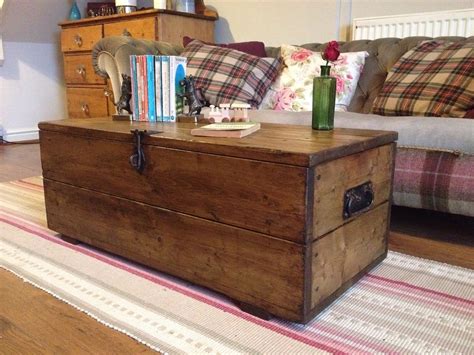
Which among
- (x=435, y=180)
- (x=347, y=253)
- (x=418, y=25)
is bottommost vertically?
(x=347, y=253)

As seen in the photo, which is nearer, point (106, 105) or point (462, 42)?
point (462, 42)

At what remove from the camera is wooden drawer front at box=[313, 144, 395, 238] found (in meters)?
0.93

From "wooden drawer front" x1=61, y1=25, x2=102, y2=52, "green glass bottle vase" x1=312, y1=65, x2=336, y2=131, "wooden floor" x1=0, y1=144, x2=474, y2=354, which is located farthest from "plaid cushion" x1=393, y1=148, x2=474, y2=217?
"wooden drawer front" x1=61, y1=25, x2=102, y2=52

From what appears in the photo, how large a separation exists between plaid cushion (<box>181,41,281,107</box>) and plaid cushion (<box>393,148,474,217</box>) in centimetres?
87

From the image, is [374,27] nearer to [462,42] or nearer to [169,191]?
[462,42]

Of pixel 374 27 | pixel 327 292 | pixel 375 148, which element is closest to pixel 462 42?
pixel 374 27

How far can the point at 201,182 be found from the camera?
3.43 feet

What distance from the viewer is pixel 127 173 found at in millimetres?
1218

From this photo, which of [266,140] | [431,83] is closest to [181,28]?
[431,83]

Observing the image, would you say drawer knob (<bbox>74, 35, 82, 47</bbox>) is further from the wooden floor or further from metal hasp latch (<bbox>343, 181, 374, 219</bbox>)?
metal hasp latch (<bbox>343, 181, 374, 219</bbox>)

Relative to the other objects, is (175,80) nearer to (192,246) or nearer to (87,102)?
(192,246)

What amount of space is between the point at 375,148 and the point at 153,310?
654mm

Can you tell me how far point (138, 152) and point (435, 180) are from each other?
2.96 feet

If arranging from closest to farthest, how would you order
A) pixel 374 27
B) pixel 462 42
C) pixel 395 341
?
pixel 395 341 < pixel 462 42 < pixel 374 27
